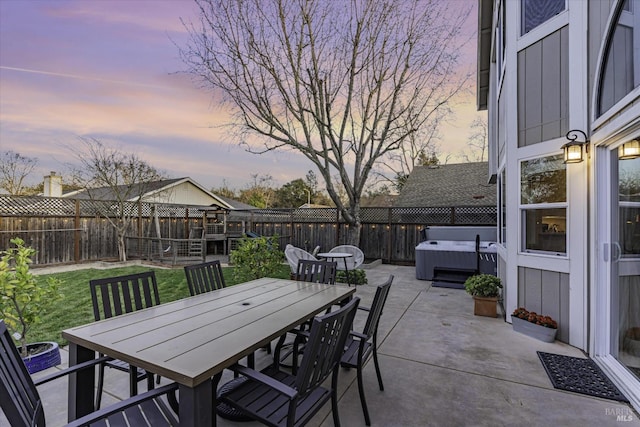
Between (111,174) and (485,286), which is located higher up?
(111,174)

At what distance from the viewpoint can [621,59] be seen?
256 cm

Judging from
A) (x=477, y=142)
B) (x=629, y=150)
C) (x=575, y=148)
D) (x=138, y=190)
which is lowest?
(x=629, y=150)

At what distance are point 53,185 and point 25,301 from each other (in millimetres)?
11802

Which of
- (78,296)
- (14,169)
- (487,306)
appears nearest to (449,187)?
(487,306)

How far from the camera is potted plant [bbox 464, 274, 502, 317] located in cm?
436

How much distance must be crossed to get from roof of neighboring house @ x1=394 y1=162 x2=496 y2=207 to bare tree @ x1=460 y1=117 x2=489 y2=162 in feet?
11.3

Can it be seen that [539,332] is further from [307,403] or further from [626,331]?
[307,403]

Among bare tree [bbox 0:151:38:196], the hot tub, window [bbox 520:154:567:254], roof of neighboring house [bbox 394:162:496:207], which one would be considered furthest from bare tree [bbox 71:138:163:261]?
window [bbox 520:154:567:254]

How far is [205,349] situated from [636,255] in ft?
10.8

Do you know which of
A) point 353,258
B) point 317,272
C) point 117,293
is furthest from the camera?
point 353,258

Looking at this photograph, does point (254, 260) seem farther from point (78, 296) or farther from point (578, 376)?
point (578, 376)

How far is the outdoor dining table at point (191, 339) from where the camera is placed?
4.29 ft

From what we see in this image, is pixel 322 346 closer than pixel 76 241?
Yes

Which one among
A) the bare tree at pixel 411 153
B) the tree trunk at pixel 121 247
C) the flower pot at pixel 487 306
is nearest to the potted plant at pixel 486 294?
the flower pot at pixel 487 306
